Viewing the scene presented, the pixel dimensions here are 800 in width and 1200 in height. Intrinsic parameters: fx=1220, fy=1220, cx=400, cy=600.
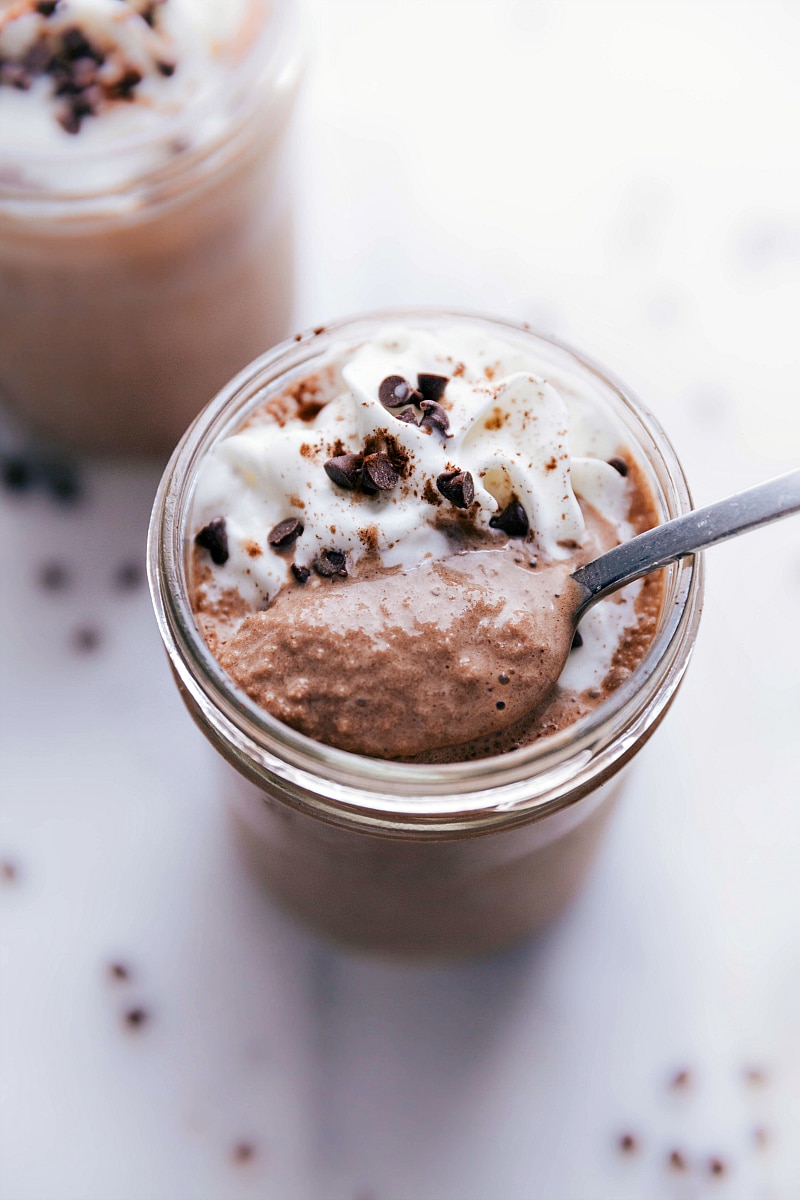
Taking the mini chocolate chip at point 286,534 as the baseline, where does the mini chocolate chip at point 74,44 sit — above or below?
above

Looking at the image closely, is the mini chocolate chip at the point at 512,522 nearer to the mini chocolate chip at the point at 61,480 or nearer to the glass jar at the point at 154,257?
the glass jar at the point at 154,257

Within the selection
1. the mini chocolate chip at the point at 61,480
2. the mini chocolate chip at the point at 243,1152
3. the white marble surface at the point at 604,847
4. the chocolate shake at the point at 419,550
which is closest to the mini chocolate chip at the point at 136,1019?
the white marble surface at the point at 604,847

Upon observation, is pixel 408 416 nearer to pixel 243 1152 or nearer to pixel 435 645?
pixel 435 645

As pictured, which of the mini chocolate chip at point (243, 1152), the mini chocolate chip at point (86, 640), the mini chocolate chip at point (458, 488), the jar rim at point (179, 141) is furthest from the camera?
the mini chocolate chip at point (86, 640)

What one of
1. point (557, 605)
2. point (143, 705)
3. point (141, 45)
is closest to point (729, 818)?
point (557, 605)

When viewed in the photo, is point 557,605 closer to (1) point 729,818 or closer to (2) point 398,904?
(2) point 398,904

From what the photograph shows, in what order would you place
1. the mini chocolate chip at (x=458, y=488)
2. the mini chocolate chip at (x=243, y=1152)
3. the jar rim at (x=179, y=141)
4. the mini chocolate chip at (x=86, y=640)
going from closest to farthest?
the mini chocolate chip at (x=458, y=488) < the jar rim at (x=179, y=141) < the mini chocolate chip at (x=243, y=1152) < the mini chocolate chip at (x=86, y=640)

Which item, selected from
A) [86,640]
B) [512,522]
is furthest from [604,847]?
[86,640]
